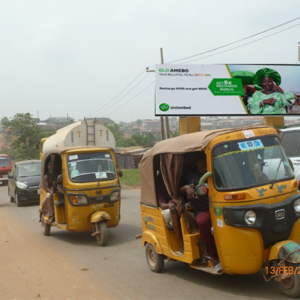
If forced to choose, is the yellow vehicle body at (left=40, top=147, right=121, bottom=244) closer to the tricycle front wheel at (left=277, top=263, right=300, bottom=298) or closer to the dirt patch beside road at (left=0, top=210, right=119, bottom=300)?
the dirt patch beside road at (left=0, top=210, right=119, bottom=300)

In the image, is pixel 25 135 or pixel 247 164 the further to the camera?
pixel 25 135

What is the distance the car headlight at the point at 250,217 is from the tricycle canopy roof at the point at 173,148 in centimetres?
100

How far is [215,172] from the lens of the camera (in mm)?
5469

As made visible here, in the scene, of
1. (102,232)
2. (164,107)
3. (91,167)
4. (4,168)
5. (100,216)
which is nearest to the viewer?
(102,232)

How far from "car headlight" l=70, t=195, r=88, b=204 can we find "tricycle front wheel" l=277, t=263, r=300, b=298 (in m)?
5.35

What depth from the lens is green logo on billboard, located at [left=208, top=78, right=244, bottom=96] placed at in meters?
22.2

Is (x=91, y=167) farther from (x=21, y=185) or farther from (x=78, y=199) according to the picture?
(x=21, y=185)

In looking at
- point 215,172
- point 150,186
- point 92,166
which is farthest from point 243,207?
point 92,166

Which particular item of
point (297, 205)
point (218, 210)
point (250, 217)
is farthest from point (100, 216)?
point (297, 205)

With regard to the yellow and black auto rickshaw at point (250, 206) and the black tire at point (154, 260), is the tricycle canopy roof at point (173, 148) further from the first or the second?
the black tire at point (154, 260)

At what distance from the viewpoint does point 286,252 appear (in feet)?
16.3

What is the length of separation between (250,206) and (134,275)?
2.57 metres

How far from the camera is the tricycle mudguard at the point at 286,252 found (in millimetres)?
4898
